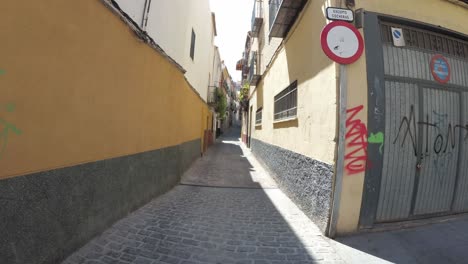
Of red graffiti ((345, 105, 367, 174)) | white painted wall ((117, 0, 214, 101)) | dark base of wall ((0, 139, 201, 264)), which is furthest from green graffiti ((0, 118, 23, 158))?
red graffiti ((345, 105, 367, 174))

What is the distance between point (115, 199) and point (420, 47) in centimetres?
569

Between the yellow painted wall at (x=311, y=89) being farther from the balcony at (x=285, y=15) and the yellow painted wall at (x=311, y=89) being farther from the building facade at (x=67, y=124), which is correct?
the building facade at (x=67, y=124)

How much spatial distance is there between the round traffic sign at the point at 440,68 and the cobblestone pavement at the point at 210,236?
3383 millimetres

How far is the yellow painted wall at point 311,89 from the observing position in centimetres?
369

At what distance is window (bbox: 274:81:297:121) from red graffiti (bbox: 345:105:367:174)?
2106mm

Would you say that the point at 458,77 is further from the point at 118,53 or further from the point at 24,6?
the point at 24,6

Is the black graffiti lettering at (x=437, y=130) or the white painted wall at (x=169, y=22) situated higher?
the white painted wall at (x=169, y=22)

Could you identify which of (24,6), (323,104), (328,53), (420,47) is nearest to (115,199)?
(24,6)

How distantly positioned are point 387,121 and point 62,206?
15.0 ft

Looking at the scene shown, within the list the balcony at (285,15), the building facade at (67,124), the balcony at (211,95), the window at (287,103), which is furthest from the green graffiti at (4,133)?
the balcony at (211,95)

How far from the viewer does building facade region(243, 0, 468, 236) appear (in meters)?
3.51

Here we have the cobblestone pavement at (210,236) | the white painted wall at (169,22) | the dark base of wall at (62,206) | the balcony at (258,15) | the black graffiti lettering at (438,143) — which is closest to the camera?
the dark base of wall at (62,206)

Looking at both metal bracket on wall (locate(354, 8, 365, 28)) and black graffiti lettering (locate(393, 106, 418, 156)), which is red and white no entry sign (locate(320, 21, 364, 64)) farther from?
black graffiti lettering (locate(393, 106, 418, 156))

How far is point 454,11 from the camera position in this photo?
4.25m
